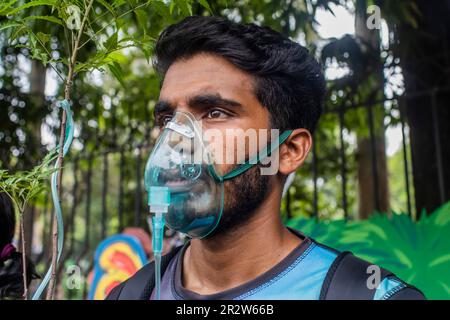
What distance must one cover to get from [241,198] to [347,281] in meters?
0.38

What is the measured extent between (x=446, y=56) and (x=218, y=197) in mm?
2936

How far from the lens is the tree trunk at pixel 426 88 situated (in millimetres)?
3775

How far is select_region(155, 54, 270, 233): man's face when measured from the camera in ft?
5.00

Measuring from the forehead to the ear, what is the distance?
7.2 inches

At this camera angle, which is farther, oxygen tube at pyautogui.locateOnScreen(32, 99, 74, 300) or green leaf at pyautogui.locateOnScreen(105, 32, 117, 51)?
green leaf at pyautogui.locateOnScreen(105, 32, 117, 51)

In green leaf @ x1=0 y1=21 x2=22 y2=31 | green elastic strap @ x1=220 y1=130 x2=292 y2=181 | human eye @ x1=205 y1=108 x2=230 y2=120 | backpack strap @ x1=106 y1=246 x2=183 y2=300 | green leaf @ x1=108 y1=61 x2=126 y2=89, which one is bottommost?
backpack strap @ x1=106 y1=246 x2=183 y2=300

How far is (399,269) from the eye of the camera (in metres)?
2.90

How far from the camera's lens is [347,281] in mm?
1314

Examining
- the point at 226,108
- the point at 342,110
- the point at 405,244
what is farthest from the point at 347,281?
the point at 342,110

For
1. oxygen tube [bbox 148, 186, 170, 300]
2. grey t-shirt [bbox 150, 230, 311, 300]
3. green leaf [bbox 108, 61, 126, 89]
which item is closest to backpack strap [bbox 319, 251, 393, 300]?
grey t-shirt [bbox 150, 230, 311, 300]

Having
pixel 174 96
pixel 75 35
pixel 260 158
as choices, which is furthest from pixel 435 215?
pixel 75 35

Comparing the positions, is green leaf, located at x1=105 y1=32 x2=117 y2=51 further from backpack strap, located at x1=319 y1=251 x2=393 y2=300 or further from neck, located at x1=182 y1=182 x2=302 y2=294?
backpack strap, located at x1=319 y1=251 x2=393 y2=300

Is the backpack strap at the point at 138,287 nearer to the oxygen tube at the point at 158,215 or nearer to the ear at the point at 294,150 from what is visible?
the oxygen tube at the point at 158,215
